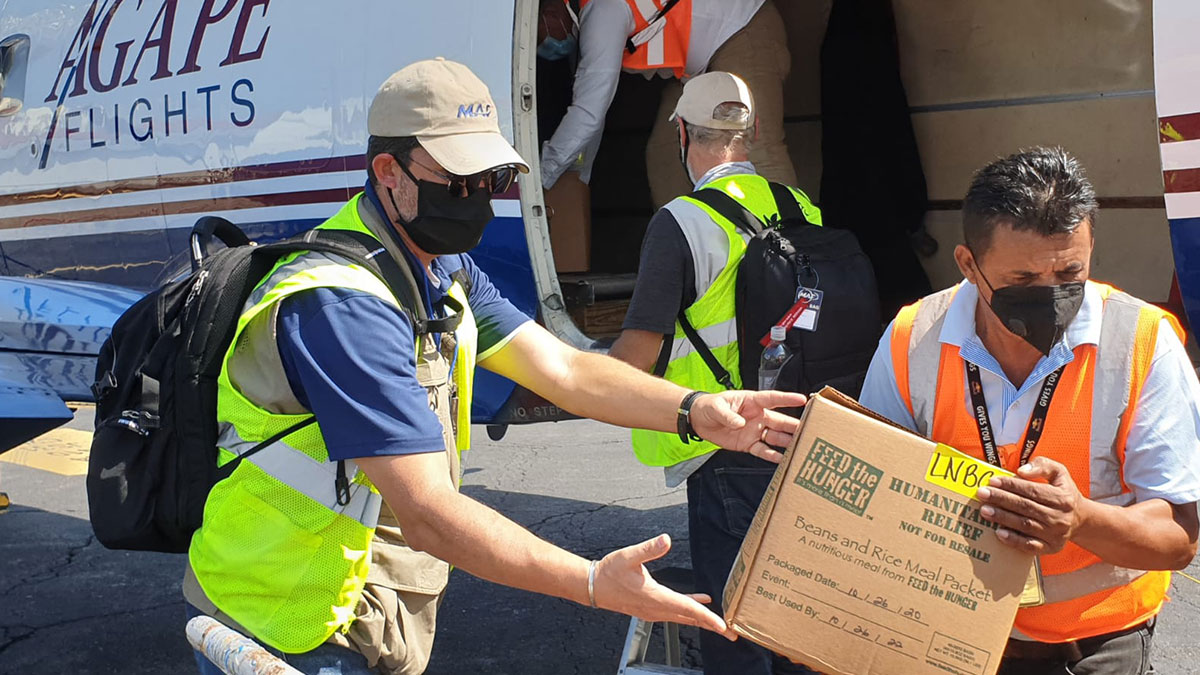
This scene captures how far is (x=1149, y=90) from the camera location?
4.38 meters

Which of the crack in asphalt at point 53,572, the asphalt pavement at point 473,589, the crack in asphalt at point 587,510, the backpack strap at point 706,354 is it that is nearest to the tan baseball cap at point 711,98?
the backpack strap at point 706,354

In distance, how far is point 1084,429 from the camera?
2.01 meters

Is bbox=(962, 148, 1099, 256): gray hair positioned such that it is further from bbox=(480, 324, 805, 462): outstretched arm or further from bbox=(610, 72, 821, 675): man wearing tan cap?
bbox=(610, 72, 821, 675): man wearing tan cap

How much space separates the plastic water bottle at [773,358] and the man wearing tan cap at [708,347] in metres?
0.11

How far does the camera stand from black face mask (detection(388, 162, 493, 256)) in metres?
2.27

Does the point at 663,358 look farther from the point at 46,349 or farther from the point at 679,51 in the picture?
the point at 46,349

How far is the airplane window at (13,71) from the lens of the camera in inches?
235

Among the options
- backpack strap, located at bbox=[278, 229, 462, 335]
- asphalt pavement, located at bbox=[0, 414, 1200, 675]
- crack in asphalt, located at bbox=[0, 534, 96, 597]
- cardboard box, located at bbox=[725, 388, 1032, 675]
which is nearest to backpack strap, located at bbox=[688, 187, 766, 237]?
backpack strap, located at bbox=[278, 229, 462, 335]

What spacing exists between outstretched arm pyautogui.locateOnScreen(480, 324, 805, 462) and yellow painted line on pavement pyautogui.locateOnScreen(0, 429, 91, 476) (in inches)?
213

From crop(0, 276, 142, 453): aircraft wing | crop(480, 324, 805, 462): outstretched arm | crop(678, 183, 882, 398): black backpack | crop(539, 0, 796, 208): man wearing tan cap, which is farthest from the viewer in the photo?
crop(539, 0, 796, 208): man wearing tan cap

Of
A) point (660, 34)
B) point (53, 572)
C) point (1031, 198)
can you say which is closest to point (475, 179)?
point (1031, 198)

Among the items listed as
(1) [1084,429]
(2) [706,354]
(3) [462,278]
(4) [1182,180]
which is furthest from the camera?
(2) [706,354]

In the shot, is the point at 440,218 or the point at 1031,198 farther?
the point at 440,218

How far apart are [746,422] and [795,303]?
878 mm
